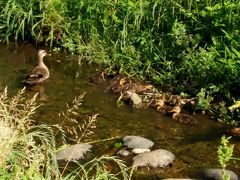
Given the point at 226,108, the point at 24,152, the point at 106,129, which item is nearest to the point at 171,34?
the point at 226,108

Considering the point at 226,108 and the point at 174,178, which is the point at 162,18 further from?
the point at 174,178

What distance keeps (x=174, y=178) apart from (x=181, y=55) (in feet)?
12.6

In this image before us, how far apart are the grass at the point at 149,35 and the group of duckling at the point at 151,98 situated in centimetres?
32

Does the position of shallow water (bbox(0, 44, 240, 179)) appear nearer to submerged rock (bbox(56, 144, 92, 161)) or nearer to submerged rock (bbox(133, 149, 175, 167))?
submerged rock (bbox(133, 149, 175, 167))

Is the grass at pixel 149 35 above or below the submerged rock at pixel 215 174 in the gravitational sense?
above

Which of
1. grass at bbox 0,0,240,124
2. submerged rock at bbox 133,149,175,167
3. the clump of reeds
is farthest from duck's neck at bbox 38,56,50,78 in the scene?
the clump of reeds

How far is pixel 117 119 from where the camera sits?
31.0 ft

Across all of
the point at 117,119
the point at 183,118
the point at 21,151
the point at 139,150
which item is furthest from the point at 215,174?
the point at 21,151

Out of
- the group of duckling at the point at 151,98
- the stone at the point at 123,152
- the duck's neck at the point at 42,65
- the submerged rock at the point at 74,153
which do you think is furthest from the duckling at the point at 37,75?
the stone at the point at 123,152

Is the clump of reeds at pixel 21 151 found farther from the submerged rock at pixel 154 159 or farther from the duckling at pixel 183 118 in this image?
the duckling at pixel 183 118

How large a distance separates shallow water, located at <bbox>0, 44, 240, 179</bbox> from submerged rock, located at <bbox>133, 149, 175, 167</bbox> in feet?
0.32

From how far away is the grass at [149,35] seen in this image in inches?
401

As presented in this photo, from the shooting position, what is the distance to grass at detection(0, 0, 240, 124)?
10.2m

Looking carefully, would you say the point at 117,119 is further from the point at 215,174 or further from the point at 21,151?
the point at 21,151
